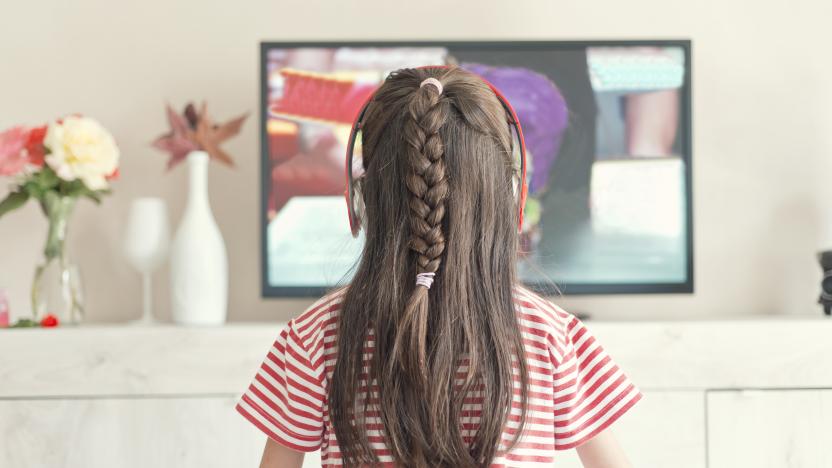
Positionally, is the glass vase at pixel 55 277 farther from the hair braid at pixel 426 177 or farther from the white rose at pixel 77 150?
the hair braid at pixel 426 177

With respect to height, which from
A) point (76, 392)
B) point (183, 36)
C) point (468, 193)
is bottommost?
point (76, 392)

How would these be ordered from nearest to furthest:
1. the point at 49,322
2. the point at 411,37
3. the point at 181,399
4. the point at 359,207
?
the point at 359,207, the point at 181,399, the point at 49,322, the point at 411,37

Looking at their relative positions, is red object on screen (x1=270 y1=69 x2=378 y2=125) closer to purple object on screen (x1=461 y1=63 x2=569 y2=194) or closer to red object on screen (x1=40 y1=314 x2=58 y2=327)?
purple object on screen (x1=461 y1=63 x2=569 y2=194)

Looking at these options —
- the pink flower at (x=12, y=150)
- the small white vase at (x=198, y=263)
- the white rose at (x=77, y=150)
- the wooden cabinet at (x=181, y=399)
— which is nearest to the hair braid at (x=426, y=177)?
the wooden cabinet at (x=181, y=399)

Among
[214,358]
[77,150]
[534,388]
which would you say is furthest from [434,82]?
[77,150]

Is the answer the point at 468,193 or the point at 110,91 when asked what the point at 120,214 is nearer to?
the point at 110,91

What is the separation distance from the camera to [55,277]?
2.29 meters

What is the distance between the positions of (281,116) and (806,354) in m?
1.42

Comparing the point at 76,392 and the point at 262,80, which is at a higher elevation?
the point at 262,80

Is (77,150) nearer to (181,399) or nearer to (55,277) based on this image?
(55,277)

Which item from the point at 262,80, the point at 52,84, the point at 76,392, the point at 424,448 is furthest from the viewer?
the point at 52,84

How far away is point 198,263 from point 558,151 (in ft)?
3.17

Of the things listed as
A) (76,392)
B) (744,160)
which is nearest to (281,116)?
(76,392)

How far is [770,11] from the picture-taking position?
256cm
